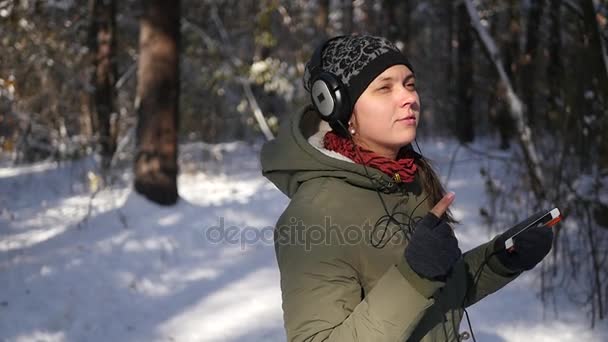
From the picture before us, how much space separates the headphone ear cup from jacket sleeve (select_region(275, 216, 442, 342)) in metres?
0.42

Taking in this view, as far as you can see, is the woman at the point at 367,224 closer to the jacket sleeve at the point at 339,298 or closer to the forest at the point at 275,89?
the jacket sleeve at the point at 339,298

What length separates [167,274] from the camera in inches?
226

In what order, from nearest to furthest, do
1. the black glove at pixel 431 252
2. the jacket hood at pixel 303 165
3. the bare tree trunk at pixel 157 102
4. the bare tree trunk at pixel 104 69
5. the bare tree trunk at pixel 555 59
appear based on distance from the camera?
1. the black glove at pixel 431 252
2. the jacket hood at pixel 303 165
3. the bare tree trunk at pixel 555 59
4. the bare tree trunk at pixel 157 102
5. the bare tree trunk at pixel 104 69

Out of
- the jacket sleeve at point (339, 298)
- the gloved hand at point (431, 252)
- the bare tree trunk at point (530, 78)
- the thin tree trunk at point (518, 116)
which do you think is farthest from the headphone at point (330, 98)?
the bare tree trunk at point (530, 78)

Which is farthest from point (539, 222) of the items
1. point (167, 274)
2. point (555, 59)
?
point (555, 59)

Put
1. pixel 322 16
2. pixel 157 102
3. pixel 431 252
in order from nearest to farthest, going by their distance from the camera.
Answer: pixel 431 252 < pixel 157 102 < pixel 322 16

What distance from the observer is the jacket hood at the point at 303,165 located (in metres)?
1.74

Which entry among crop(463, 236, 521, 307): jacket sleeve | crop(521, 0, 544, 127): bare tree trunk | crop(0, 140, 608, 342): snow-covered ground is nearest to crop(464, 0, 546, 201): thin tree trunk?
crop(521, 0, 544, 127): bare tree trunk

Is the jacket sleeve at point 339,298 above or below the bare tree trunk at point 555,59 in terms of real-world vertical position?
below

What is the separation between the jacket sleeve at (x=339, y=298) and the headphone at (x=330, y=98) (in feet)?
1.37

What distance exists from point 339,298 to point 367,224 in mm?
267

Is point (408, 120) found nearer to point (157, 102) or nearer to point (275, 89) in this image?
point (157, 102)

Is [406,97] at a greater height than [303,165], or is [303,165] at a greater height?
[406,97]

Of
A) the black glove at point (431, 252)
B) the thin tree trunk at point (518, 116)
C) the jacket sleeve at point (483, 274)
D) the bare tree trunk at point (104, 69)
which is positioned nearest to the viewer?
the black glove at point (431, 252)
